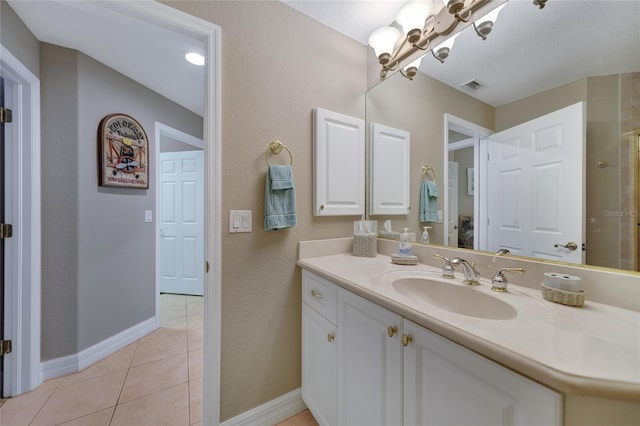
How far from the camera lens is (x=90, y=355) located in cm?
173

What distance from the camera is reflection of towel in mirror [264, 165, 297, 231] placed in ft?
4.05

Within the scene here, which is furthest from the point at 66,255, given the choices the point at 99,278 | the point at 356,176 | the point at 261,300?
the point at 356,176

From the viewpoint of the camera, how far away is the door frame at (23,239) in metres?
1.42

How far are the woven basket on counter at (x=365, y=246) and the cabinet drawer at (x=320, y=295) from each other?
37 cm

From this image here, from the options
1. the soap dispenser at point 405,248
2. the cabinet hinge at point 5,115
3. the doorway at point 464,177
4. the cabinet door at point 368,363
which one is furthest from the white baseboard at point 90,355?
the doorway at point 464,177

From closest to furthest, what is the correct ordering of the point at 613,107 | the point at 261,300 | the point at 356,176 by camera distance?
the point at 613,107 → the point at 261,300 → the point at 356,176

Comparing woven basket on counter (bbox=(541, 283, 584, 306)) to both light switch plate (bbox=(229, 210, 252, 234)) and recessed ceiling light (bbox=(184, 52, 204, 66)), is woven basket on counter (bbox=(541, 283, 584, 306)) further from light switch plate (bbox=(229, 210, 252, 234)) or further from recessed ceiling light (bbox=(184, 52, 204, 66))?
recessed ceiling light (bbox=(184, 52, 204, 66))

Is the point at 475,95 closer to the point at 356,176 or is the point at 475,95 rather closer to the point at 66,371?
the point at 356,176

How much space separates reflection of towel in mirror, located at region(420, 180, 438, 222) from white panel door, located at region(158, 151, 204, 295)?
2.75m

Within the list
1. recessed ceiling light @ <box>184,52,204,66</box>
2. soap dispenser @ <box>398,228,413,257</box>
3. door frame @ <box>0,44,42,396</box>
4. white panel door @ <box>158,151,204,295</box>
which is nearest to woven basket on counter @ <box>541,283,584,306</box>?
soap dispenser @ <box>398,228,413,257</box>

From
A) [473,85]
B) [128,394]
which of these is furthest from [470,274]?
[128,394]

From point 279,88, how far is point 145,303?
7.40 feet

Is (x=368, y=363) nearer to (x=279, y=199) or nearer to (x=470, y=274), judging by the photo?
(x=470, y=274)

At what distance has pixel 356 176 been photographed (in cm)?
160
